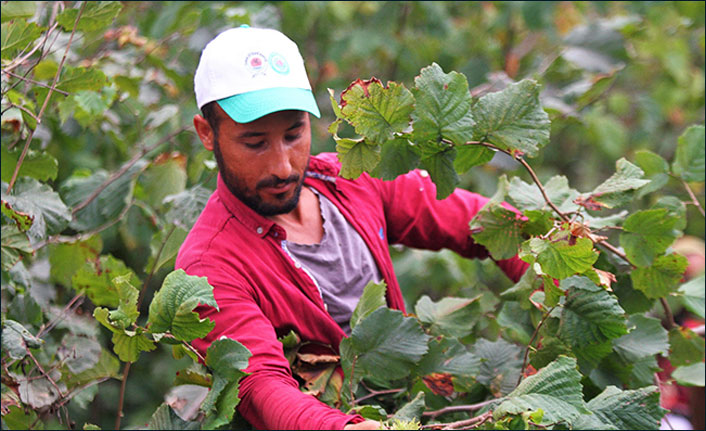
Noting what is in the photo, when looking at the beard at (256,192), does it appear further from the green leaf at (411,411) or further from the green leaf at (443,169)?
the green leaf at (411,411)

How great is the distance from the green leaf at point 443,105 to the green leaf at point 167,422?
480 mm

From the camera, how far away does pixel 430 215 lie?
125cm

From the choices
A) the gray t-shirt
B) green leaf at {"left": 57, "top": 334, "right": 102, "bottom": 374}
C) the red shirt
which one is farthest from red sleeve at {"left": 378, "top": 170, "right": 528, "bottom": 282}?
green leaf at {"left": 57, "top": 334, "right": 102, "bottom": 374}

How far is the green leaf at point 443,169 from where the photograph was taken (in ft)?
3.37

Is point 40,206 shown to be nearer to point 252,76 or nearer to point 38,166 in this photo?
point 38,166

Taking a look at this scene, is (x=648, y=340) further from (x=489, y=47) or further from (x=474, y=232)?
(x=489, y=47)

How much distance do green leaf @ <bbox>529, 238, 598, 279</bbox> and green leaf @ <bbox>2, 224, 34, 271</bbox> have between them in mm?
796

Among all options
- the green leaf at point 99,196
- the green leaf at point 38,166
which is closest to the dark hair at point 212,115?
the green leaf at point 38,166

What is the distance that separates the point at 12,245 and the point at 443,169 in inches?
27.6

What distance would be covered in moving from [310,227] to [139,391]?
65.3 inches

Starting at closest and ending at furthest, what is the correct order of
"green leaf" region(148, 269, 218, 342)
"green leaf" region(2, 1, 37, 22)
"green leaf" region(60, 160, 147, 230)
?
"green leaf" region(148, 269, 218, 342), "green leaf" region(2, 1, 37, 22), "green leaf" region(60, 160, 147, 230)

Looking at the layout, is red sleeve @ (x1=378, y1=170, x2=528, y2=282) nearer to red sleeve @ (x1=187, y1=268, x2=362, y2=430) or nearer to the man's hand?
red sleeve @ (x1=187, y1=268, x2=362, y2=430)

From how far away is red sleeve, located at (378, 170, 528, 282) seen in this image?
1.25m

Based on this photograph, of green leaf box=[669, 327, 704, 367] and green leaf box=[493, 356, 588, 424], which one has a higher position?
green leaf box=[493, 356, 588, 424]
